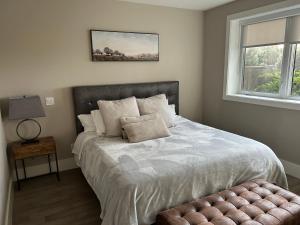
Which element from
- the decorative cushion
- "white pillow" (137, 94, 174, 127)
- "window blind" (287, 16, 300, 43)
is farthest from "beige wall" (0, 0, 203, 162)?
"window blind" (287, 16, 300, 43)

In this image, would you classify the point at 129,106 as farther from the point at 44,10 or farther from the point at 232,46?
the point at 232,46

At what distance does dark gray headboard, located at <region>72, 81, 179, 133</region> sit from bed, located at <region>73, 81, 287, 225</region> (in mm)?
506

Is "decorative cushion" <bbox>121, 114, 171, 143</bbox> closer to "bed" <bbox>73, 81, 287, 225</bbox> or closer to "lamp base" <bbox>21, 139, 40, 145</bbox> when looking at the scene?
"bed" <bbox>73, 81, 287, 225</bbox>

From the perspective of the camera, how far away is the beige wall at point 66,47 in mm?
2754

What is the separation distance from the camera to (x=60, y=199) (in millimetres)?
2553

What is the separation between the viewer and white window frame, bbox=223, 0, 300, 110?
2811mm

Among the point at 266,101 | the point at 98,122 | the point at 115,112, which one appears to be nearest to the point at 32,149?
the point at 98,122

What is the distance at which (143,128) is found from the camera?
8.54 feet

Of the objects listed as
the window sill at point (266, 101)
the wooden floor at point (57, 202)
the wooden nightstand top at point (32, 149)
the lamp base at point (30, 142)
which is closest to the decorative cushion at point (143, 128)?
the wooden floor at point (57, 202)

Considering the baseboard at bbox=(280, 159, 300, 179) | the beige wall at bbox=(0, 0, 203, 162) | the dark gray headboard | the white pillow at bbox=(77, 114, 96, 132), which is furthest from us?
the dark gray headboard

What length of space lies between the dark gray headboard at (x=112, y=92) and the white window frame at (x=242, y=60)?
922 mm

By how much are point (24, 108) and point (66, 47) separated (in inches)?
38.6

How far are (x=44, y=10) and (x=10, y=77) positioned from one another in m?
0.95

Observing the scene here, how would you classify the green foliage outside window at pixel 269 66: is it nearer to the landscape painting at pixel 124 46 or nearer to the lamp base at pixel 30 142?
the landscape painting at pixel 124 46
